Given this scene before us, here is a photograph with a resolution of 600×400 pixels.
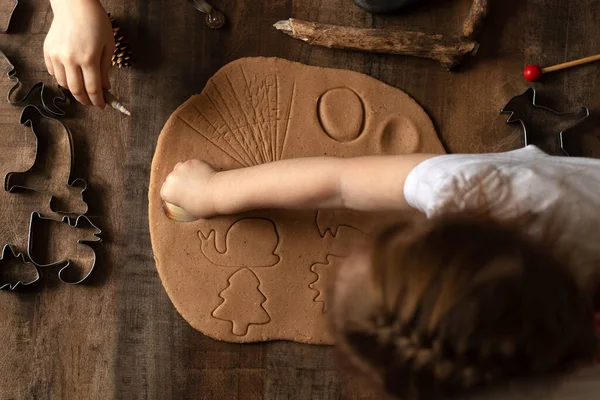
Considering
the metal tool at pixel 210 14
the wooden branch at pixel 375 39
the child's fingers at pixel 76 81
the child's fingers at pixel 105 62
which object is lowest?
the child's fingers at pixel 76 81

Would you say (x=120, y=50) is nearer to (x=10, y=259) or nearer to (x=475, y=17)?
(x=10, y=259)

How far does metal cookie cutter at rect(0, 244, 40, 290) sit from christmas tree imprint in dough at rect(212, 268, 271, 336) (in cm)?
32

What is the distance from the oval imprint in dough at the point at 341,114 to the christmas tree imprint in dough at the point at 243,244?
0.20 meters

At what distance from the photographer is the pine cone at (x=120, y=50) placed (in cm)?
94

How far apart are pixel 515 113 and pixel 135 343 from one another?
31.6 inches

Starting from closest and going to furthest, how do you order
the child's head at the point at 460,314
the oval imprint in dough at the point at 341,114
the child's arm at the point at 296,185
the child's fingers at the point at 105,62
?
the child's head at the point at 460,314
the child's arm at the point at 296,185
the child's fingers at the point at 105,62
the oval imprint in dough at the point at 341,114

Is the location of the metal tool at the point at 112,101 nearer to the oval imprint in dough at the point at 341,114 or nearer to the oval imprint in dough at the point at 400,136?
the oval imprint in dough at the point at 341,114

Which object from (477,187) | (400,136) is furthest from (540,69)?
(477,187)

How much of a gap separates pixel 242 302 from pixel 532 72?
673mm

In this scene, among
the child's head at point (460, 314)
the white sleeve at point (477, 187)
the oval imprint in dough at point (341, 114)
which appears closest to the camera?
the child's head at point (460, 314)

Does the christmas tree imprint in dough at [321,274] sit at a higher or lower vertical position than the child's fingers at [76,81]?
lower

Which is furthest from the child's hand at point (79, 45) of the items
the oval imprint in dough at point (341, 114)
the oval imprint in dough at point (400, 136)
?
the oval imprint in dough at point (400, 136)

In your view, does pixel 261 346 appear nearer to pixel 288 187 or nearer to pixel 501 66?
pixel 288 187

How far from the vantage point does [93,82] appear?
83 cm
